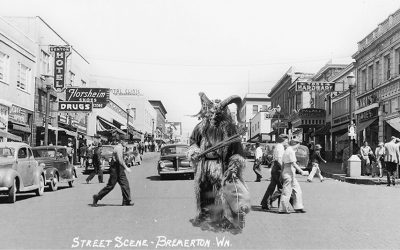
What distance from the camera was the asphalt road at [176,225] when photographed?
7.50m

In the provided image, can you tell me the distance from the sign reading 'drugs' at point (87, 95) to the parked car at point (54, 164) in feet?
57.8

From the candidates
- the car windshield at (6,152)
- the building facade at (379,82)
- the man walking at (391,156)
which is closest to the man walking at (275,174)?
the car windshield at (6,152)

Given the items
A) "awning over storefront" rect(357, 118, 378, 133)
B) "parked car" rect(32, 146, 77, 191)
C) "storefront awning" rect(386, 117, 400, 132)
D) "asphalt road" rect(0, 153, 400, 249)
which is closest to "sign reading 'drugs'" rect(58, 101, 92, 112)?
"parked car" rect(32, 146, 77, 191)

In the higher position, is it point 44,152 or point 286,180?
point 44,152

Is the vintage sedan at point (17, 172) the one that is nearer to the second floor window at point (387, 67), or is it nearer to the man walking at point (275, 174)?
the man walking at point (275, 174)

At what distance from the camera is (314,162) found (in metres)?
21.6

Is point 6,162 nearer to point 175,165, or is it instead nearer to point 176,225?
point 176,225

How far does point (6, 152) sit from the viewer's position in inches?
563

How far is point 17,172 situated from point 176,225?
6.61m

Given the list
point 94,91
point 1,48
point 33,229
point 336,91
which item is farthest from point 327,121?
point 33,229

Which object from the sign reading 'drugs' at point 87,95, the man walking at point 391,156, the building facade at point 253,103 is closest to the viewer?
the man walking at point 391,156

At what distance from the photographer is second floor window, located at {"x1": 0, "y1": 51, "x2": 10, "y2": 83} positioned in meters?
25.3

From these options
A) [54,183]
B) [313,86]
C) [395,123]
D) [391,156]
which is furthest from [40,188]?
[313,86]

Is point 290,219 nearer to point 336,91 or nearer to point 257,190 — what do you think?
point 257,190
